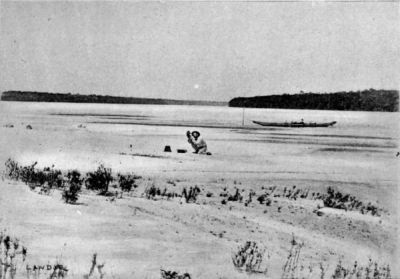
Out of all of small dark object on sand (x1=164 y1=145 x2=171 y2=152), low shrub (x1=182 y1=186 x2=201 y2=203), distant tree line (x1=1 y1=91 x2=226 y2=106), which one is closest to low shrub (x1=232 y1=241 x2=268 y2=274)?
low shrub (x1=182 y1=186 x2=201 y2=203)

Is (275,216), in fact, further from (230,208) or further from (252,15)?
(252,15)

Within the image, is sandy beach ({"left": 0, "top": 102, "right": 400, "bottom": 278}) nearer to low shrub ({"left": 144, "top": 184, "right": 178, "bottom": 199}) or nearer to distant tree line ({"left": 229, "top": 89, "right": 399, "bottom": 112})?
low shrub ({"left": 144, "top": 184, "right": 178, "bottom": 199})

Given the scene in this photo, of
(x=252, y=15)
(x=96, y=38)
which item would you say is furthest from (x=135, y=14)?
(x=252, y=15)

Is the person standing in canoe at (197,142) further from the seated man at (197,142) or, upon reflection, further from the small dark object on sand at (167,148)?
the small dark object on sand at (167,148)

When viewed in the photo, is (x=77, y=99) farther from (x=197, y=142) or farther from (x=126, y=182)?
(x=197, y=142)

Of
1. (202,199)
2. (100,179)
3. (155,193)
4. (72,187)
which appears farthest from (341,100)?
(72,187)
